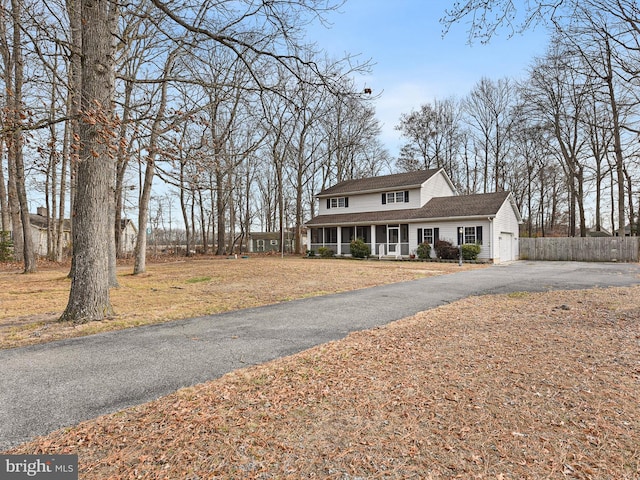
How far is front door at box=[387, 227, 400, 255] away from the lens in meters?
25.0

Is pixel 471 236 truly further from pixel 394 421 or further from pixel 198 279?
pixel 394 421

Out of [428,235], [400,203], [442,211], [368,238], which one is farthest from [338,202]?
[442,211]

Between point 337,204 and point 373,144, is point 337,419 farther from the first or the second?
point 373,144

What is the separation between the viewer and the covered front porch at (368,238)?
1000 inches

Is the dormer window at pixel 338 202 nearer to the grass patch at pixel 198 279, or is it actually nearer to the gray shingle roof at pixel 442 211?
the gray shingle roof at pixel 442 211

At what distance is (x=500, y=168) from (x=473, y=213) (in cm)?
1502

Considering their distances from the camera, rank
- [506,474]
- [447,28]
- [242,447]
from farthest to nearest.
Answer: [447,28] → [242,447] → [506,474]

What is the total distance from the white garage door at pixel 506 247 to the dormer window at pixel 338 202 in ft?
38.7

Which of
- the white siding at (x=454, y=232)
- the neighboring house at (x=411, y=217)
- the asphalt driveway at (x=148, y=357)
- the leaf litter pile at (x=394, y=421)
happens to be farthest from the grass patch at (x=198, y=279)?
the white siding at (x=454, y=232)

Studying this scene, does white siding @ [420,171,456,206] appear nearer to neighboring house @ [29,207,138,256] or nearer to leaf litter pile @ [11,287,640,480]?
leaf litter pile @ [11,287,640,480]

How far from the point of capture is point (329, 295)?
9125mm

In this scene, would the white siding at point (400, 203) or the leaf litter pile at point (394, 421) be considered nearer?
the leaf litter pile at point (394, 421)

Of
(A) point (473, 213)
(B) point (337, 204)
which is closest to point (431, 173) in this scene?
(A) point (473, 213)

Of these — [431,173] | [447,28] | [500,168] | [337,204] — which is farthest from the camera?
[500,168]
